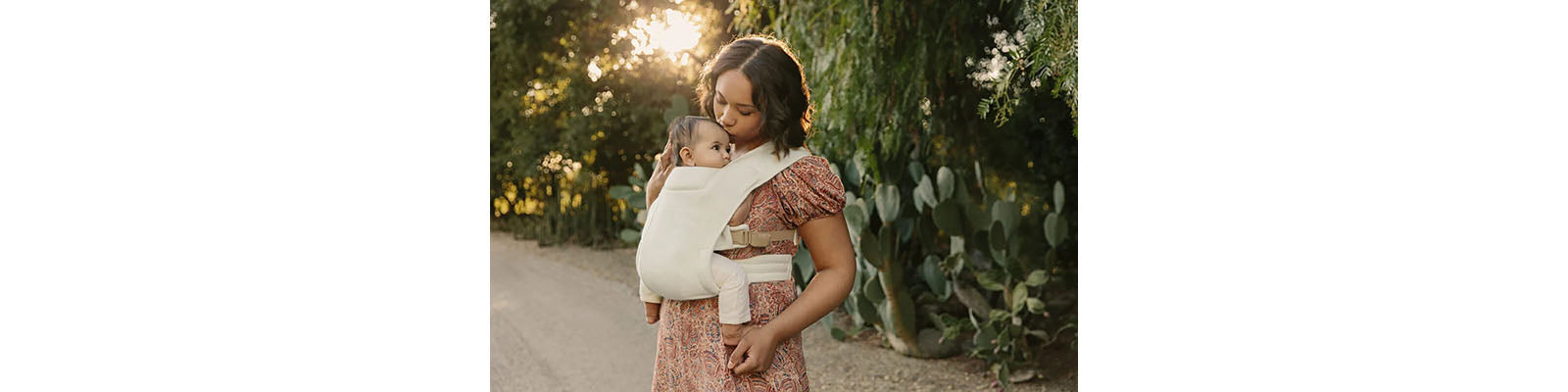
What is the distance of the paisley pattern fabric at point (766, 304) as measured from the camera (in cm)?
137

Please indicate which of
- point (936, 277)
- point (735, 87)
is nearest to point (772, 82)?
point (735, 87)

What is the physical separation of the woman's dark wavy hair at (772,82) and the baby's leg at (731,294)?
0.59 ft

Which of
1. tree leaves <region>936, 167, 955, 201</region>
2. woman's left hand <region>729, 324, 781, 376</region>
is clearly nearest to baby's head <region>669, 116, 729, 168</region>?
woman's left hand <region>729, 324, 781, 376</region>

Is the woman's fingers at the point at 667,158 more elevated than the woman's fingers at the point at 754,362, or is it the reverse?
the woman's fingers at the point at 667,158

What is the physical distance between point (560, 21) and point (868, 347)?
153cm

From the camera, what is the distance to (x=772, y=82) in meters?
1.39

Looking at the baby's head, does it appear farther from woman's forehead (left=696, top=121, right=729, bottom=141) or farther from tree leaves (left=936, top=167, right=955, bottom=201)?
tree leaves (left=936, top=167, right=955, bottom=201)

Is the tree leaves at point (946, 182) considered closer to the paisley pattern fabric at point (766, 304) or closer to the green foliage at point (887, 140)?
the green foliage at point (887, 140)

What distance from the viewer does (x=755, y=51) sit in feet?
4.56

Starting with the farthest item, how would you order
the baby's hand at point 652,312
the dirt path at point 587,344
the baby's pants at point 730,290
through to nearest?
the dirt path at point 587,344
the baby's hand at point 652,312
the baby's pants at point 730,290

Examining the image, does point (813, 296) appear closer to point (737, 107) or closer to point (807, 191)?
point (807, 191)

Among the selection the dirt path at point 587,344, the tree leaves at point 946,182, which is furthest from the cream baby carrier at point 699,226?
the dirt path at point 587,344

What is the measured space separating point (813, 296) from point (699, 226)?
188 mm

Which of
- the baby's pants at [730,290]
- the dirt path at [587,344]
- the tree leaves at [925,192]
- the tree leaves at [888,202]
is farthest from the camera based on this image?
the dirt path at [587,344]
